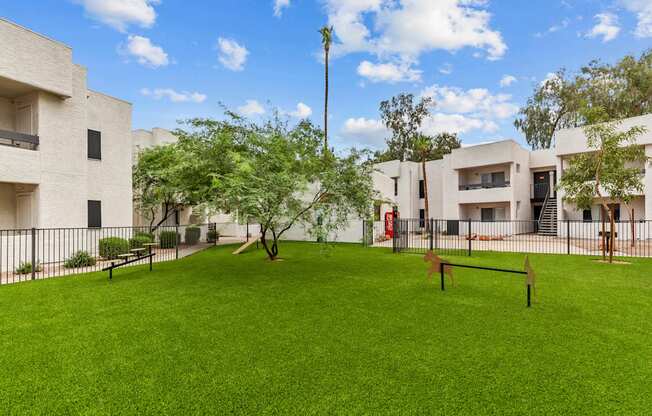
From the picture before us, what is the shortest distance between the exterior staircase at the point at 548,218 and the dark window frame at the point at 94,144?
29641 millimetres

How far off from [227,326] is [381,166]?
3084cm

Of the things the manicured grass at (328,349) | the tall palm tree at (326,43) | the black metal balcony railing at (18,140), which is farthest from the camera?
the tall palm tree at (326,43)

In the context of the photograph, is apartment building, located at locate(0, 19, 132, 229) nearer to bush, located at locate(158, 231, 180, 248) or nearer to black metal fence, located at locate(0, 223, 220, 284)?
black metal fence, located at locate(0, 223, 220, 284)

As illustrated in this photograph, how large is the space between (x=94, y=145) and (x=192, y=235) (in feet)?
29.6

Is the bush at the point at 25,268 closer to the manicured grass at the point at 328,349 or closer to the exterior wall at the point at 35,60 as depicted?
the manicured grass at the point at 328,349

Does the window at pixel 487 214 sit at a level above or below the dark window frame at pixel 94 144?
below

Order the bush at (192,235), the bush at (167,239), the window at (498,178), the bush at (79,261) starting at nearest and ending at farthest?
1. the bush at (79,261)
2. the bush at (167,239)
3. the bush at (192,235)
4. the window at (498,178)

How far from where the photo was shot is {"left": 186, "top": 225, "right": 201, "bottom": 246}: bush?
2277cm

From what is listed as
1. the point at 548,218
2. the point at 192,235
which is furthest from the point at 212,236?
the point at 548,218

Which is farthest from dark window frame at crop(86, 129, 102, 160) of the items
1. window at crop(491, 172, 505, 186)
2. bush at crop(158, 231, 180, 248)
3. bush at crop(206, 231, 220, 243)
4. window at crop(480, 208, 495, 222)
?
window at crop(480, 208, 495, 222)

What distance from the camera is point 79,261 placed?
12.4m

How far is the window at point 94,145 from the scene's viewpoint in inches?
607

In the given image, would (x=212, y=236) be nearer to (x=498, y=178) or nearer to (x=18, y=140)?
(x=18, y=140)

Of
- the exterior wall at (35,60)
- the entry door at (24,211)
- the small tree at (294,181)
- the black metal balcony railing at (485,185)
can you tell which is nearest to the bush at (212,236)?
the entry door at (24,211)
